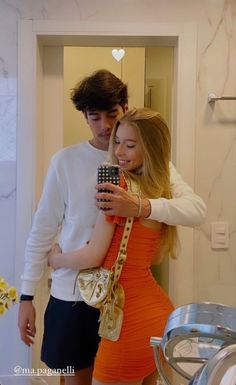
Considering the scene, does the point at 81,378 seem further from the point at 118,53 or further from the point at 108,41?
the point at 118,53

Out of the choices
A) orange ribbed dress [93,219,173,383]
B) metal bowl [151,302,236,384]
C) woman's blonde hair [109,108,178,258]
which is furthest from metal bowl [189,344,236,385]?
woman's blonde hair [109,108,178,258]

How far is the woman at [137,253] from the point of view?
0.93m

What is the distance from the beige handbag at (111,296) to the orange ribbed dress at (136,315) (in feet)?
0.04

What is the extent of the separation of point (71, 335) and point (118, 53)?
153cm

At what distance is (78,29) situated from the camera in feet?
5.16

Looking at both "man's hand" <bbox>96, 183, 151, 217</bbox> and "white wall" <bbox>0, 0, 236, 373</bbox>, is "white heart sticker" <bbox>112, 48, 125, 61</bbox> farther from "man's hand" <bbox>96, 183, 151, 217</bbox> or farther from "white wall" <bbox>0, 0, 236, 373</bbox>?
"man's hand" <bbox>96, 183, 151, 217</bbox>

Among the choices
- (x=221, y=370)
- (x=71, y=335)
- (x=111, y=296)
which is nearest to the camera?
(x=221, y=370)

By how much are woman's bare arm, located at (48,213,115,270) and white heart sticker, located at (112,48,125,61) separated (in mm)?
1355

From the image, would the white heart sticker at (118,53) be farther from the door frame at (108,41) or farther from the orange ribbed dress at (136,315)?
the orange ribbed dress at (136,315)

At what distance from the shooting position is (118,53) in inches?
85.1

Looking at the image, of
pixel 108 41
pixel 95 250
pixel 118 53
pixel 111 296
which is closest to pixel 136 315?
pixel 111 296

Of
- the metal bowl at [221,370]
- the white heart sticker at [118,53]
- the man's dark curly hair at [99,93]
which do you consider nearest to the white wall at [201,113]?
the man's dark curly hair at [99,93]

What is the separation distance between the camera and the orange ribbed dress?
0.93 meters

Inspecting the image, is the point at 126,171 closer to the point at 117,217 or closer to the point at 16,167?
the point at 117,217
